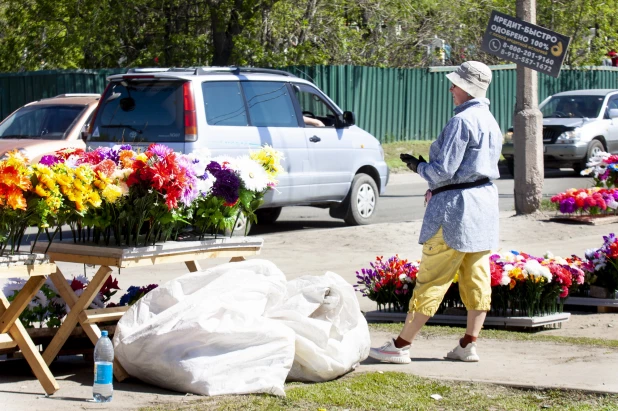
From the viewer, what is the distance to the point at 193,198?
615cm

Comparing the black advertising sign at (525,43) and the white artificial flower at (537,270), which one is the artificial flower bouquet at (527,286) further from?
the black advertising sign at (525,43)

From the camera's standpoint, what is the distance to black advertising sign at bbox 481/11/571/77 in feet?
43.8

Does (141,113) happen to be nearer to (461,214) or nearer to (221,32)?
(461,214)

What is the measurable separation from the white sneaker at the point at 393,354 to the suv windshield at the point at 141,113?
5.79m

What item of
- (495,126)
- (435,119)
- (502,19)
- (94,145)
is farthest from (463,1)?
(495,126)

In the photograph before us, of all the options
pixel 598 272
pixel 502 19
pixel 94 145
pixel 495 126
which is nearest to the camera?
pixel 495 126

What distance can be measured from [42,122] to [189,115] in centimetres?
405

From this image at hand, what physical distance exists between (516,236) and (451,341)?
583 cm

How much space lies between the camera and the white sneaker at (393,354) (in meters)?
6.39

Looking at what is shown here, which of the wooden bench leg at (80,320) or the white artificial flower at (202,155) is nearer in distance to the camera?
the wooden bench leg at (80,320)

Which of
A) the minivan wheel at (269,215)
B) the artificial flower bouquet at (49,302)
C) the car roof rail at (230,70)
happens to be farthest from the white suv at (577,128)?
the artificial flower bouquet at (49,302)

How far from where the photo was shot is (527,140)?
13.9m

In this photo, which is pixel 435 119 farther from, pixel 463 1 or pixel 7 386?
pixel 7 386

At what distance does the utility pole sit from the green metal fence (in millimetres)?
10200
